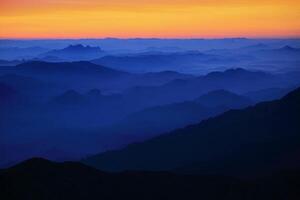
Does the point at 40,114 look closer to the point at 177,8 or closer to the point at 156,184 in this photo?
→ the point at 156,184

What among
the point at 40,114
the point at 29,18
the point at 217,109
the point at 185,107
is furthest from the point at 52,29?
the point at 217,109

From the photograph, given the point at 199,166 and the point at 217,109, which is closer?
the point at 199,166

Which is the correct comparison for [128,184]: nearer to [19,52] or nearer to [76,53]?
[76,53]

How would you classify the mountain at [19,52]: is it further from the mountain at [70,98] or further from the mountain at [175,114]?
the mountain at [175,114]

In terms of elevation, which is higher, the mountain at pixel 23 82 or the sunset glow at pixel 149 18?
the sunset glow at pixel 149 18

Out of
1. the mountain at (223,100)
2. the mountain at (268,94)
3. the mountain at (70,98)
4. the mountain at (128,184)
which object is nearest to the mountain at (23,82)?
the mountain at (70,98)

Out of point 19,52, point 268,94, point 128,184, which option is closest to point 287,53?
point 268,94
